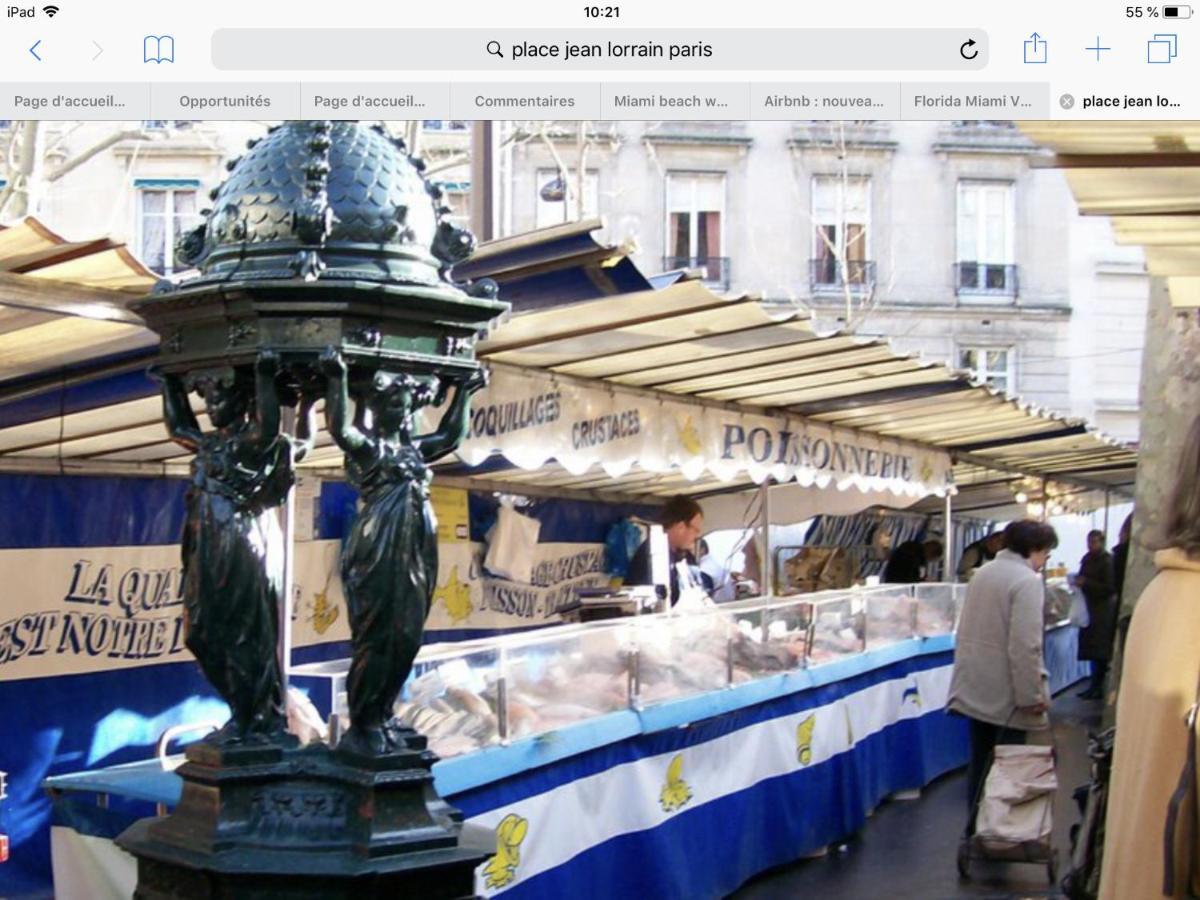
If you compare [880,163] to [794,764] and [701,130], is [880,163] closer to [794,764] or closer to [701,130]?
[701,130]

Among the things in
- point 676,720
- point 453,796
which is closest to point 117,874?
point 453,796

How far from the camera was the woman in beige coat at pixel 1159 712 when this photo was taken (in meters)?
2.95

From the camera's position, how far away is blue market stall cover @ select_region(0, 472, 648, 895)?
24.5 ft

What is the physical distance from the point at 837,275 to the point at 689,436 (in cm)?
2468

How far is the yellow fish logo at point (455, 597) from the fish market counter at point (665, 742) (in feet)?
8.19

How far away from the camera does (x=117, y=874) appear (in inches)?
205

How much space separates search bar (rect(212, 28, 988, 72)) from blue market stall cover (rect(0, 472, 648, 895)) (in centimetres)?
459

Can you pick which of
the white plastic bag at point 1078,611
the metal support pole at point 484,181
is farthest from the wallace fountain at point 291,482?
the white plastic bag at point 1078,611

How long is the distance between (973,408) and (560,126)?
18.3 meters

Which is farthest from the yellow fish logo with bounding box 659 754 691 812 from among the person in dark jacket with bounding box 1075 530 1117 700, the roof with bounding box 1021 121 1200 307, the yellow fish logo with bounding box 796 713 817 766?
the person in dark jacket with bounding box 1075 530 1117 700

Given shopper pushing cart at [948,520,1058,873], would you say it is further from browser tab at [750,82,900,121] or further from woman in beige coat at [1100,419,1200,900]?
woman in beige coat at [1100,419,1200,900]

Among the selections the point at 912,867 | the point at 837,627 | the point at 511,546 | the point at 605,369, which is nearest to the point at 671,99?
the point at 605,369

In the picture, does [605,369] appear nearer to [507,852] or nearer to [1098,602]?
[507,852]

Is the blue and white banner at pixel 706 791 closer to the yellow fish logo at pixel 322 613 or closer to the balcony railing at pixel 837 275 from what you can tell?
the yellow fish logo at pixel 322 613
